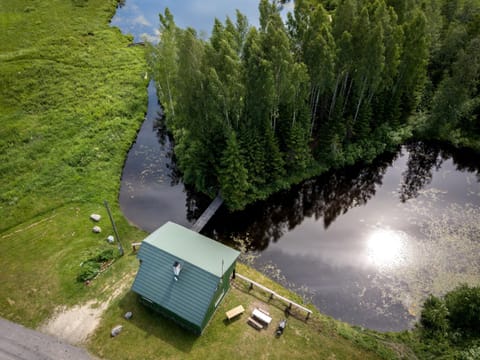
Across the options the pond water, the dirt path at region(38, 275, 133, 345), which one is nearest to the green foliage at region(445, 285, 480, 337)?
the pond water

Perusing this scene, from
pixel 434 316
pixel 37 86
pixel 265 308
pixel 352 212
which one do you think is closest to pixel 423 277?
pixel 434 316

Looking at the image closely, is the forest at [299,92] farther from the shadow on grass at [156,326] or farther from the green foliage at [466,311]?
the green foliage at [466,311]

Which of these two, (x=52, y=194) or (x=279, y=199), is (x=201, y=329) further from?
(x=52, y=194)

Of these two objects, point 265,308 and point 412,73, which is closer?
point 265,308

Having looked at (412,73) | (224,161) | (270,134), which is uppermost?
(412,73)

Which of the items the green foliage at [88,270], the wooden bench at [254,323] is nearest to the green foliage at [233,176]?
the wooden bench at [254,323]

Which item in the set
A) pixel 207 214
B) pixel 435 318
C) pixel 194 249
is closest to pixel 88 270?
pixel 194 249

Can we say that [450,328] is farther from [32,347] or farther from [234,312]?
[32,347]
